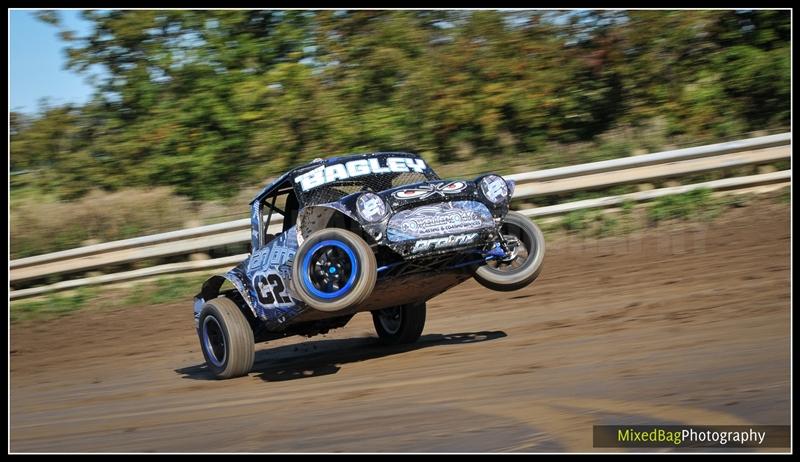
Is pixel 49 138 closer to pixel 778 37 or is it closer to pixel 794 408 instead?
pixel 778 37

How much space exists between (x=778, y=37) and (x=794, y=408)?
1163 cm

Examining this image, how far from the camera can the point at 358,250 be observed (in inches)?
269

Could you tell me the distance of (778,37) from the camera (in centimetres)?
1557

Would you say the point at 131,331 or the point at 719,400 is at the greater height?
the point at 719,400

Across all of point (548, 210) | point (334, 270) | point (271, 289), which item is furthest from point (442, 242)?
point (548, 210)

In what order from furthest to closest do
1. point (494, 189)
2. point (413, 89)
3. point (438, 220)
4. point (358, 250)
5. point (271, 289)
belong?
1. point (413, 89)
2. point (271, 289)
3. point (494, 189)
4. point (438, 220)
5. point (358, 250)

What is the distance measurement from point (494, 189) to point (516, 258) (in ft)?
2.41

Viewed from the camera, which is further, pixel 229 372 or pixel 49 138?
pixel 49 138

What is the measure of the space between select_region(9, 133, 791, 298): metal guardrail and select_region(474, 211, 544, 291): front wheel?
4975mm

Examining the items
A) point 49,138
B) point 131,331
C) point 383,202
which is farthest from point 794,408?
point 49,138

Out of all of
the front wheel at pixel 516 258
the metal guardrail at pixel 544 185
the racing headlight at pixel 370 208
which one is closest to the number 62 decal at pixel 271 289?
the racing headlight at pixel 370 208

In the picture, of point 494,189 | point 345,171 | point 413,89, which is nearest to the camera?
point 494,189

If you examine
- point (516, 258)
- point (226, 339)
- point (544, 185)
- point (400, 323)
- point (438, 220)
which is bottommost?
point (400, 323)

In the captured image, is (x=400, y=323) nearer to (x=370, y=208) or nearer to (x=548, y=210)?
(x=370, y=208)
